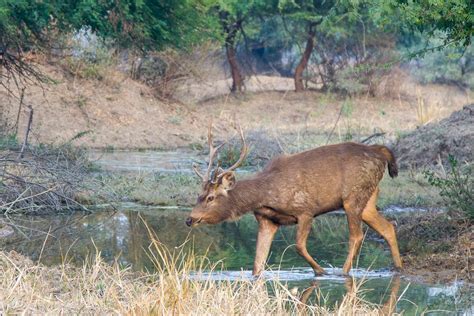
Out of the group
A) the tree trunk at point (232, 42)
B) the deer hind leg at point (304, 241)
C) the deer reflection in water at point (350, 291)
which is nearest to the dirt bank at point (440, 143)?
the deer hind leg at point (304, 241)

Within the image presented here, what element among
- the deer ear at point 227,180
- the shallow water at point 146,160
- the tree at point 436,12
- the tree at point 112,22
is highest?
the tree at point 436,12

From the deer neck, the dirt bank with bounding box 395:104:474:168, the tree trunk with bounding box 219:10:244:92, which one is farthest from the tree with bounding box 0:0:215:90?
the tree trunk with bounding box 219:10:244:92

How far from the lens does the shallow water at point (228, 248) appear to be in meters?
10.6

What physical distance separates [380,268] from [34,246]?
4360mm

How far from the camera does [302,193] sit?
12164mm

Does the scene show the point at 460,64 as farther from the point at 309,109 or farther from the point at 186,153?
the point at 186,153

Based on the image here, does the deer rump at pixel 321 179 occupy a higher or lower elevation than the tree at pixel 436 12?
lower

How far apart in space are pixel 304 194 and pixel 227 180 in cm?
92

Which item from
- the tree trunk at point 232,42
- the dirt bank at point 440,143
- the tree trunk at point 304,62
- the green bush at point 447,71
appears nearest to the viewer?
the dirt bank at point 440,143

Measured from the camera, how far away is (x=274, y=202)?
478 inches

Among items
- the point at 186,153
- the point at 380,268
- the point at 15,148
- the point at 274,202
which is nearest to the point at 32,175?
the point at 15,148

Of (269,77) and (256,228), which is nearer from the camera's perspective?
(256,228)

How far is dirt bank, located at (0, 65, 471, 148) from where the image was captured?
2666 cm

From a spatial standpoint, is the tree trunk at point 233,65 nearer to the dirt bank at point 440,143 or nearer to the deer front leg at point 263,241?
the dirt bank at point 440,143
